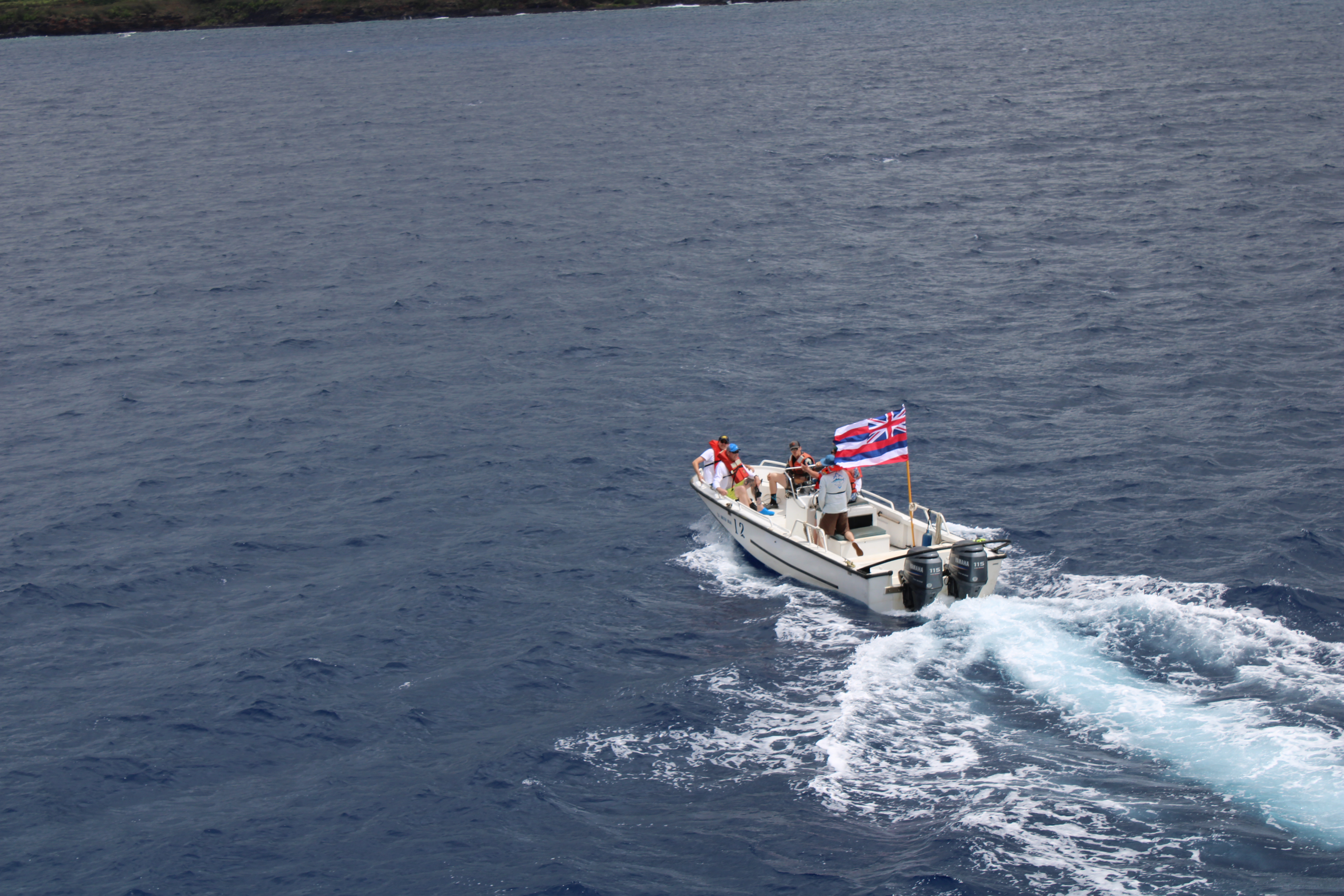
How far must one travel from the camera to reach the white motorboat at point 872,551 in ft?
73.3

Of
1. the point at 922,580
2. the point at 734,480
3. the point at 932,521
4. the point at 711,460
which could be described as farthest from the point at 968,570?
the point at 711,460

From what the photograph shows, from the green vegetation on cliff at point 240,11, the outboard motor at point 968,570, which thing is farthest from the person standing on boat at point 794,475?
the green vegetation on cliff at point 240,11

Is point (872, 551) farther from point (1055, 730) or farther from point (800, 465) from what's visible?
point (1055, 730)

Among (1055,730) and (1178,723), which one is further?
(1055,730)

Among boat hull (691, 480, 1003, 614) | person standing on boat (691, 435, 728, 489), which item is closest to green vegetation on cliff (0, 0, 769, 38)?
person standing on boat (691, 435, 728, 489)

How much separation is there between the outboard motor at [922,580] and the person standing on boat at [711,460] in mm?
5735

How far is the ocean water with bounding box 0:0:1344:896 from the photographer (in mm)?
17500

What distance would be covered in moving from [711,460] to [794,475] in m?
2.03

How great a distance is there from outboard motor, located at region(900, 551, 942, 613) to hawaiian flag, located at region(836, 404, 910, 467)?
242 cm

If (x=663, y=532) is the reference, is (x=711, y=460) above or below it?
above

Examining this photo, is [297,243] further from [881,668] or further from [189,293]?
[881,668]

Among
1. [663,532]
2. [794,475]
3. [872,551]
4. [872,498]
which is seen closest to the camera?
[872,551]

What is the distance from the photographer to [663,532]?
28.1 metres

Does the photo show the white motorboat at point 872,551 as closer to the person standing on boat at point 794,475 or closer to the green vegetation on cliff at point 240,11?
the person standing on boat at point 794,475
